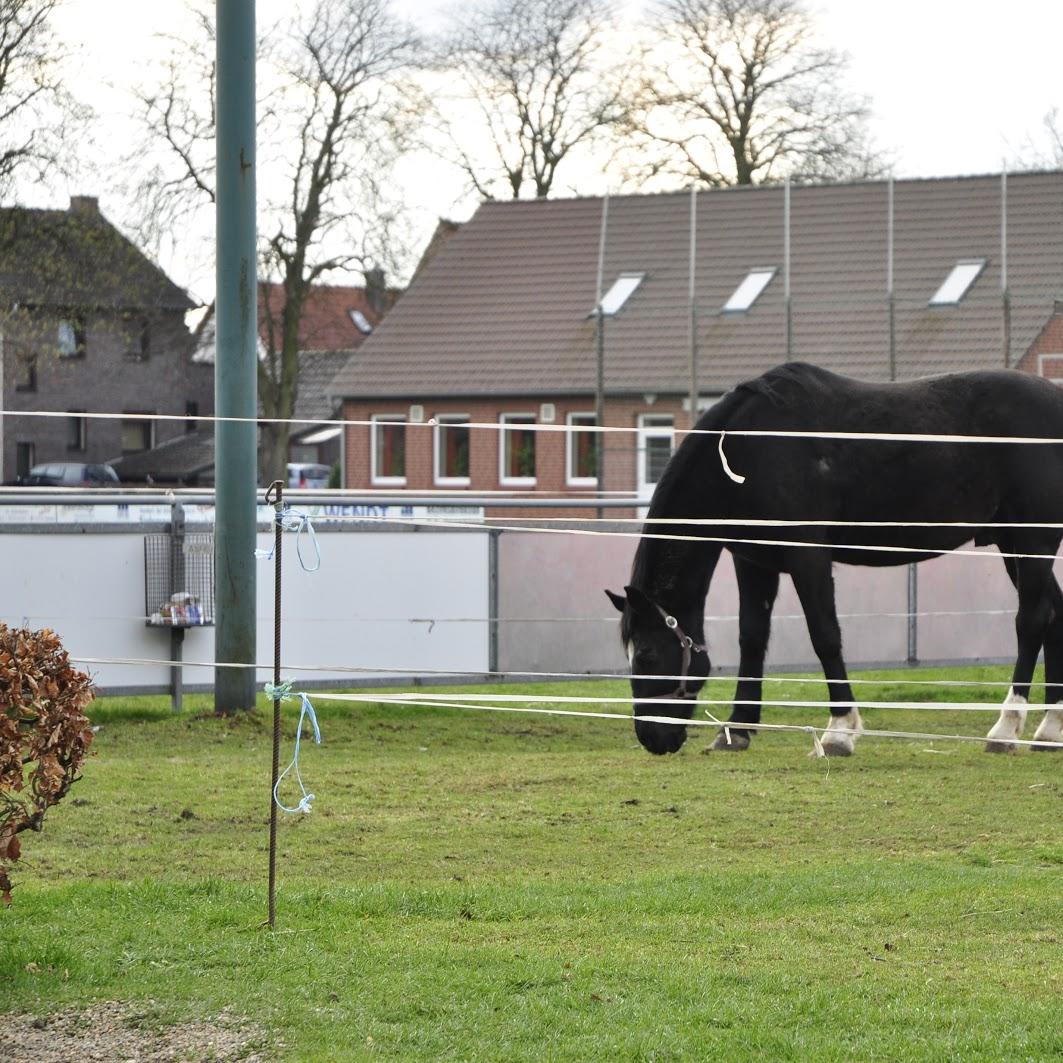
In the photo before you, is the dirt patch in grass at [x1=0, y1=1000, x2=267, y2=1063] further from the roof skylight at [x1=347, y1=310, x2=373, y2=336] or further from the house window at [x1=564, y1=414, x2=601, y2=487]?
the roof skylight at [x1=347, y1=310, x2=373, y2=336]

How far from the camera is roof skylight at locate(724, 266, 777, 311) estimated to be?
4369 cm

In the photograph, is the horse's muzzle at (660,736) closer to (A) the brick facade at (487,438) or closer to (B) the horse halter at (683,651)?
(B) the horse halter at (683,651)

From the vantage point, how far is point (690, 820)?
341 inches

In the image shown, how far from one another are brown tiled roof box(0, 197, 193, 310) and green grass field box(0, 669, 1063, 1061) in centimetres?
2608

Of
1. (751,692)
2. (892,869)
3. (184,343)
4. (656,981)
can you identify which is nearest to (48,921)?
(656,981)

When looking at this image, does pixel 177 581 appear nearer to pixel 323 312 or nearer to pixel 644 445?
pixel 644 445

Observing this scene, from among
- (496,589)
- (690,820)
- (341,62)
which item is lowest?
(690,820)

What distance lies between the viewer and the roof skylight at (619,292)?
45.2m

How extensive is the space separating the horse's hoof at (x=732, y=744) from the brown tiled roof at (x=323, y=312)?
1397 inches

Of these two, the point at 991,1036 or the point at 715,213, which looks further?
the point at 715,213

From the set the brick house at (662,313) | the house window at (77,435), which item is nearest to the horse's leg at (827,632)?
the brick house at (662,313)

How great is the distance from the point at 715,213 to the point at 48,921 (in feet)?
132

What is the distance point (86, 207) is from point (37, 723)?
36.7 m

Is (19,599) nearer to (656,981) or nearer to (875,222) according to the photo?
(656,981)
